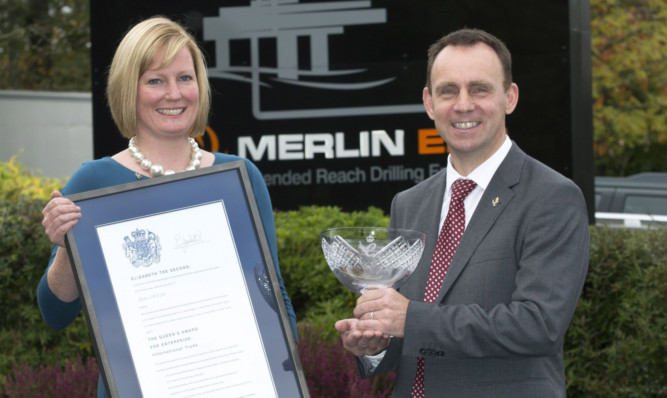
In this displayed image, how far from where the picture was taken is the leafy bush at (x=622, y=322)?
16.3 feet

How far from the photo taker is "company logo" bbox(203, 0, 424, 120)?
23.1 ft

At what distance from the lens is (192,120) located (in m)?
3.03

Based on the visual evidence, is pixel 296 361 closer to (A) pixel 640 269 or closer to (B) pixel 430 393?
(B) pixel 430 393

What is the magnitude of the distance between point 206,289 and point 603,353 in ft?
11.0

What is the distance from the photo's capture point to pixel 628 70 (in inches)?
848

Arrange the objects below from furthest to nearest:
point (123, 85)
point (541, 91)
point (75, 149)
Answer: point (75, 149), point (541, 91), point (123, 85)

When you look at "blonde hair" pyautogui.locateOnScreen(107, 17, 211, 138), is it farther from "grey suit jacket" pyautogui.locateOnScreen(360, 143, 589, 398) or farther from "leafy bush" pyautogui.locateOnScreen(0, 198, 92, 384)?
"leafy bush" pyautogui.locateOnScreen(0, 198, 92, 384)

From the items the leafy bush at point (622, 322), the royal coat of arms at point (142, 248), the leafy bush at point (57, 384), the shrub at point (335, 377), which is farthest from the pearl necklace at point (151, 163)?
the leafy bush at point (622, 322)

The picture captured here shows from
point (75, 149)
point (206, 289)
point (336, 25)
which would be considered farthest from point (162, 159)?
point (75, 149)

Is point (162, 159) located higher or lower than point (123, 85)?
lower

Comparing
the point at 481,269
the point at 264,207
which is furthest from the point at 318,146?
the point at 481,269

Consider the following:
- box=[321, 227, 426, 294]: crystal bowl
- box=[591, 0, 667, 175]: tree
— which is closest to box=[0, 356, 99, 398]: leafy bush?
box=[321, 227, 426, 294]: crystal bowl
